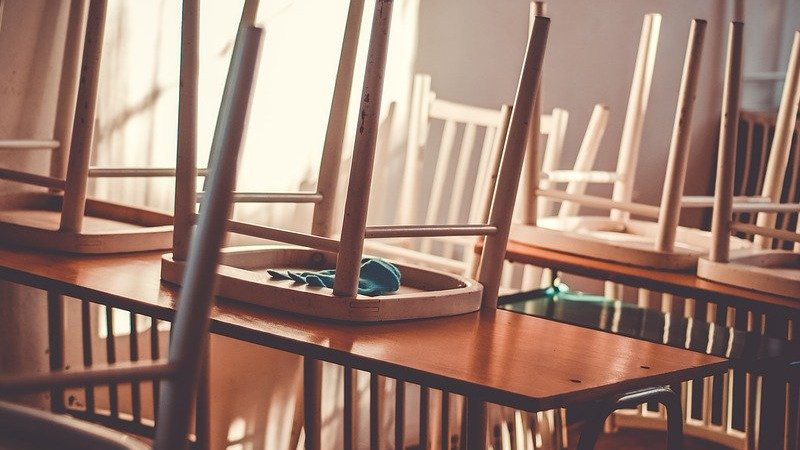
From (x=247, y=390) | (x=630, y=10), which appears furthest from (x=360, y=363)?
(x=630, y=10)

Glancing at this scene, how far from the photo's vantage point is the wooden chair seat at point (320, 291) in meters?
1.32

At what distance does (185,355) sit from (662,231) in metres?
1.51

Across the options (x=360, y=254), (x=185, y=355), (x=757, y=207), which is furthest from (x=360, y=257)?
(x=757, y=207)

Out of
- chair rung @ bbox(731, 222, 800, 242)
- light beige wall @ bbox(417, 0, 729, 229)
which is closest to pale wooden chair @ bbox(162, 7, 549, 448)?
chair rung @ bbox(731, 222, 800, 242)

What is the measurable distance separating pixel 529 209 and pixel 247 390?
2.62 feet

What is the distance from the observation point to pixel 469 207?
3.35 meters

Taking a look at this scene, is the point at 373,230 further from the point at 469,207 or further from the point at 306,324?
the point at 469,207

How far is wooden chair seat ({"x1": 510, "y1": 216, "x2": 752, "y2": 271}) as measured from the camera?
6.87 feet

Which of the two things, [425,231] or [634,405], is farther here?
[425,231]

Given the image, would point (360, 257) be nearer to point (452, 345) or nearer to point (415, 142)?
point (452, 345)

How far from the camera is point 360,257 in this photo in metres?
1.30

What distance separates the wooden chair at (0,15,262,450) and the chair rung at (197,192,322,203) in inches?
26.1

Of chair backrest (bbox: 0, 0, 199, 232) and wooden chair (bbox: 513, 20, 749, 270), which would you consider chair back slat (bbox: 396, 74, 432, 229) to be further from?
chair backrest (bbox: 0, 0, 199, 232)

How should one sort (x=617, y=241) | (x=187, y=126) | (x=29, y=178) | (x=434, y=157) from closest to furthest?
(x=187, y=126) < (x=29, y=178) < (x=617, y=241) < (x=434, y=157)
